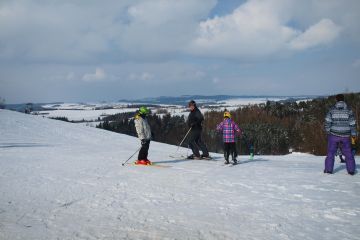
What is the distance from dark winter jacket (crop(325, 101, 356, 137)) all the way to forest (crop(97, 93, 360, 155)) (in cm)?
1641

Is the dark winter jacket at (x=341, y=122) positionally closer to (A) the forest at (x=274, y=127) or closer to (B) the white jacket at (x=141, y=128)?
(B) the white jacket at (x=141, y=128)

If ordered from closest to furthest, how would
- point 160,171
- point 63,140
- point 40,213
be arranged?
point 40,213
point 160,171
point 63,140

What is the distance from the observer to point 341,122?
1021cm

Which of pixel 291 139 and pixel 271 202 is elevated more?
pixel 271 202

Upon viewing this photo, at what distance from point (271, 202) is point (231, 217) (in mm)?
1549

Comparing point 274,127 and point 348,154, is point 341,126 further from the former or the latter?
point 274,127

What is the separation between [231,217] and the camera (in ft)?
20.9

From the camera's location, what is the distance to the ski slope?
18.1 ft

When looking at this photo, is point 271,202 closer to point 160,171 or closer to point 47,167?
point 160,171

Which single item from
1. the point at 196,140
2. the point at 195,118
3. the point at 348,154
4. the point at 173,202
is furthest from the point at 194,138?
the point at 173,202

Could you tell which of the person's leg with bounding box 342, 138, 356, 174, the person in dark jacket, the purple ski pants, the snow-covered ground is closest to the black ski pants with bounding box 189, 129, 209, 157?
the person in dark jacket

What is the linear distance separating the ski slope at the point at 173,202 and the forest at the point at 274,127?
59.9 feet

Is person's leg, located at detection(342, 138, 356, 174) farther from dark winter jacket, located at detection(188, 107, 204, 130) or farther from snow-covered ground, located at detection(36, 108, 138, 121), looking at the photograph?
snow-covered ground, located at detection(36, 108, 138, 121)

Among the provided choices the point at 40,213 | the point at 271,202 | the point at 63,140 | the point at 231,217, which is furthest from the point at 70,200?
the point at 63,140
